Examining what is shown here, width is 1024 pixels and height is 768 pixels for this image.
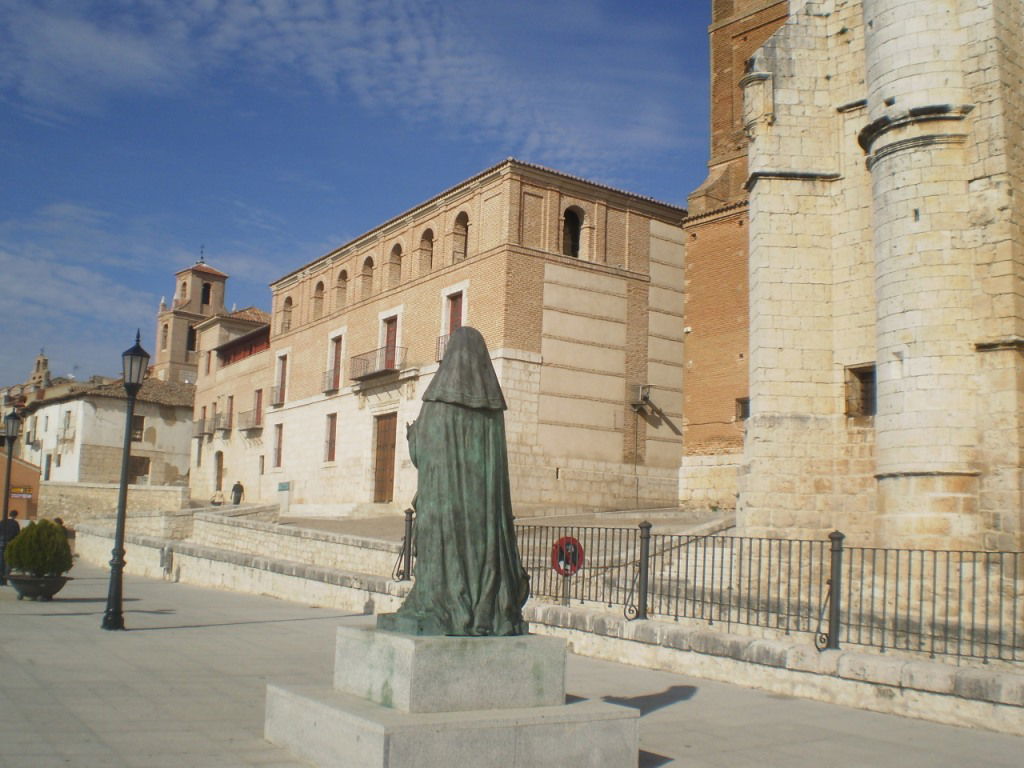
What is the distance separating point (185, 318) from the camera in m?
66.4

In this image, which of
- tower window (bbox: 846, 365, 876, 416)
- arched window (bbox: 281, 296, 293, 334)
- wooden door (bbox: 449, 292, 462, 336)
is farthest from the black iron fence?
arched window (bbox: 281, 296, 293, 334)

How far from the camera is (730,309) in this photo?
831 inches

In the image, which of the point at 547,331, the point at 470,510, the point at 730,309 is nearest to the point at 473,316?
the point at 547,331

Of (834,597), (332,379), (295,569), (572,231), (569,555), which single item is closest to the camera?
(834,597)

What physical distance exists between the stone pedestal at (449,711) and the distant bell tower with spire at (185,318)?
6351 cm

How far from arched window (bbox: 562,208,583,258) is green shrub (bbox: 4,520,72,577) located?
15716 mm

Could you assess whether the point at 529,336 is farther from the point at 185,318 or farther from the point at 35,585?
the point at 185,318

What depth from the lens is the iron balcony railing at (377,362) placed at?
91.8ft

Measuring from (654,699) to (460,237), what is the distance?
2089cm

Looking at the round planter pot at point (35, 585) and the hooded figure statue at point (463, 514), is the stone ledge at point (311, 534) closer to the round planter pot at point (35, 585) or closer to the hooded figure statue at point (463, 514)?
the round planter pot at point (35, 585)

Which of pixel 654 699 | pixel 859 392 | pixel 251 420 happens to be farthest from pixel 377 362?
pixel 654 699

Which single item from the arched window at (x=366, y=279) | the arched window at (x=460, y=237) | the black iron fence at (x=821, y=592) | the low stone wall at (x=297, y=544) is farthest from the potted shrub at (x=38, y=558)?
the arched window at (x=366, y=279)

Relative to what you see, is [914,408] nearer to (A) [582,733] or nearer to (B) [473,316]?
(A) [582,733]

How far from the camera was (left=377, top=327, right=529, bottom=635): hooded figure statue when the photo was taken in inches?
194
